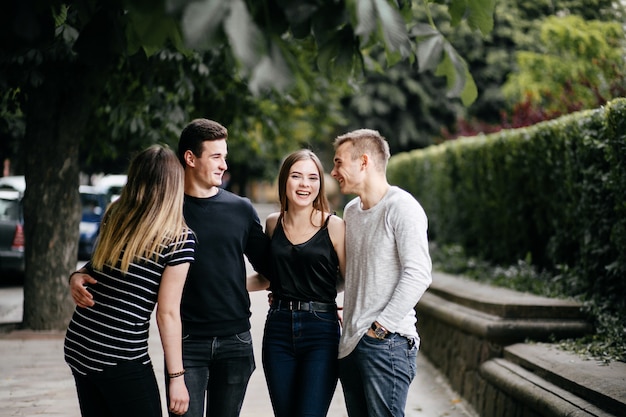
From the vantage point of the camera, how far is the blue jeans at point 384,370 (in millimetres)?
3961

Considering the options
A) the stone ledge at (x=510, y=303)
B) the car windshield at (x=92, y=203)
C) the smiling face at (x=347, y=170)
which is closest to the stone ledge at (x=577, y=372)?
the stone ledge at (x=510, y=303)

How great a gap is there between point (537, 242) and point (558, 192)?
1.66m

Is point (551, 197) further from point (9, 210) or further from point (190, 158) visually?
point (9, 210)

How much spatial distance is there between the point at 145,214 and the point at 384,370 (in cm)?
138

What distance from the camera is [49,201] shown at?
32.2ft

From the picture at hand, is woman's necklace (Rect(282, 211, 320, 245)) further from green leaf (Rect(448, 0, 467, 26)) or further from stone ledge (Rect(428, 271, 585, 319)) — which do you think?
stone ledge (Rect(428, 271, 585, 319))

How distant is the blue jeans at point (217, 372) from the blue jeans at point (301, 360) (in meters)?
0.19

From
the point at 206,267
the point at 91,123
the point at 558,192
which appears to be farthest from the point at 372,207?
the point at 91,123

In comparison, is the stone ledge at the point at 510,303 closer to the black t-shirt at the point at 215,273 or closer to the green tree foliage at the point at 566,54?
the black t-shirt at the point at 215,273

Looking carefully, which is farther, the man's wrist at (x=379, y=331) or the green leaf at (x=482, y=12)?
the man's wrist at (x=379, y=331)

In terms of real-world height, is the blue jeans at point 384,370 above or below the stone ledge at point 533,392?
above

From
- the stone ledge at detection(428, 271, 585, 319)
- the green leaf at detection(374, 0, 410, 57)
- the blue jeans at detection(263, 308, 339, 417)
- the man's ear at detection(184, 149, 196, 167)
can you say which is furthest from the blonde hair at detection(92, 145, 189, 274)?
the stone ledge at detection(428, 271, 585, 319)

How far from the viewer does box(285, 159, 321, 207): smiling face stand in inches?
170

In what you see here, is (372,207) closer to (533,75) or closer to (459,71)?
(459,71)
